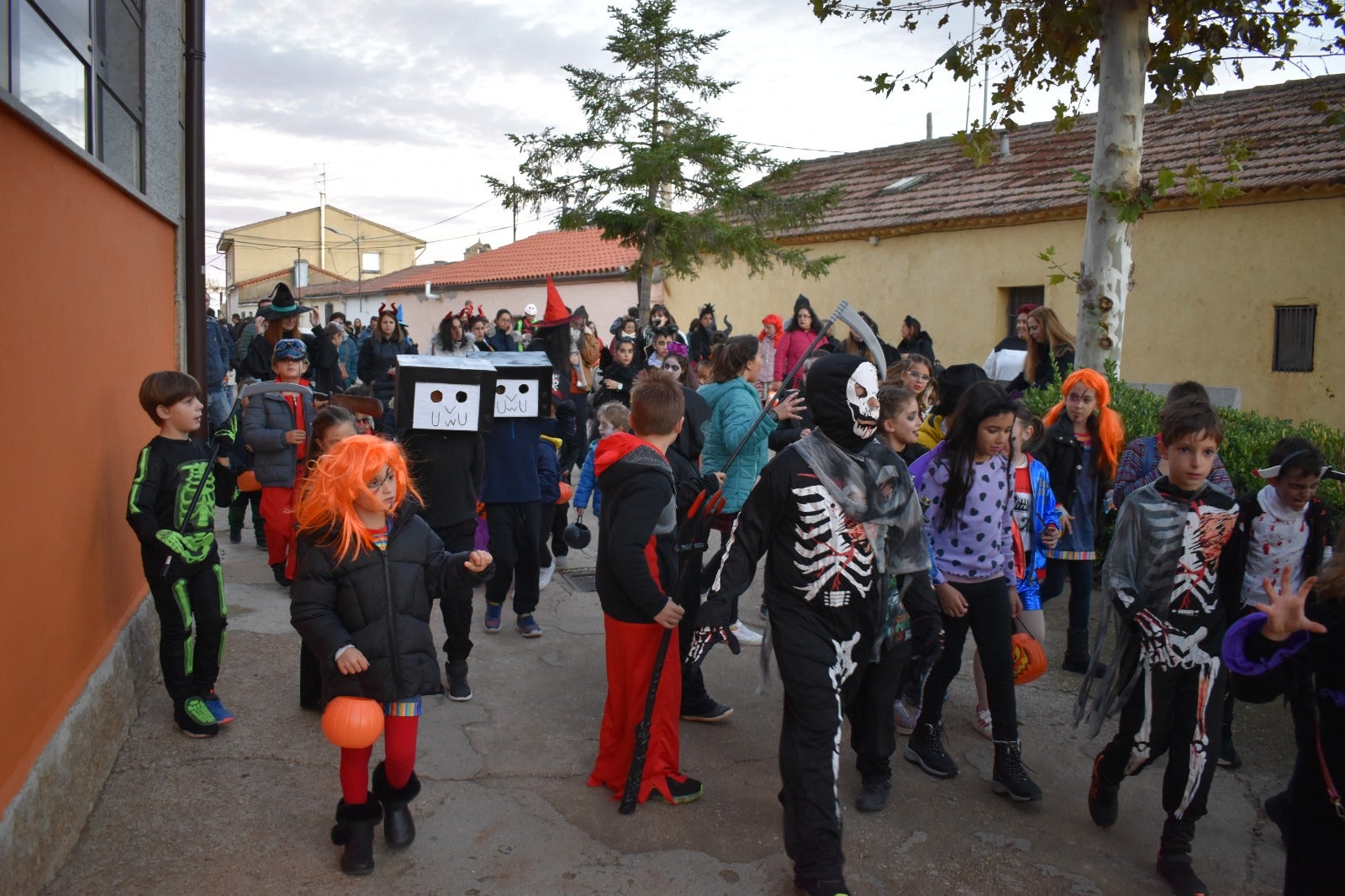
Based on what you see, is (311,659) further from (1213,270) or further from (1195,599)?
(1213,270)

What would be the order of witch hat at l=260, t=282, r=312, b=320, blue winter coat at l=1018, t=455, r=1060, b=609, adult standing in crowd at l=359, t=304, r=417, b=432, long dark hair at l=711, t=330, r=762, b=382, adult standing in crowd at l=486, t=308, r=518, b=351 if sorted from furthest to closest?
adult standing in crowd at l=486, t=308, r=518, b=351
adult standing in crowd at l=359, t=304, r=417, b=432
witch hat at l=260, t=282, r=312, b=320
long dark hair at l=711, t=330, r=762, b=382
blue winter coat at l=1018, t=455, r=1060, b=609

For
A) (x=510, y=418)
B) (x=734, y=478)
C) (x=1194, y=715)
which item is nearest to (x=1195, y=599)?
(x=1194, y=715)

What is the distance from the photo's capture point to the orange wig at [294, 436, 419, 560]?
3.50m

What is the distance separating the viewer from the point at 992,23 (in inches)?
337

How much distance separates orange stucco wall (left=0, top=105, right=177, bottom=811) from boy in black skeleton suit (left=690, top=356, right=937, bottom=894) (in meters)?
2.25

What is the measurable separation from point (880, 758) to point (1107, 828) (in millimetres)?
919

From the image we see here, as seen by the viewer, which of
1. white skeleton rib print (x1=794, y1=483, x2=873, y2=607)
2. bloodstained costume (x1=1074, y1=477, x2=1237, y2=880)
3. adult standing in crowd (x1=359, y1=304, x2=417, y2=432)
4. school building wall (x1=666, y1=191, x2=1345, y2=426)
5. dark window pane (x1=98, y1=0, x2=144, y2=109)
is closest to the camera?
white skeleton rib print (x1=794, y1=483, x2=873, y2=607)

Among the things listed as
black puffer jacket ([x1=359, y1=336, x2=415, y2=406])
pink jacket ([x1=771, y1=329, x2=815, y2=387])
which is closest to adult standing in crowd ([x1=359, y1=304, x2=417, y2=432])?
black puffer jacket ([x1=359, y1=336, x2=415, y2=406])

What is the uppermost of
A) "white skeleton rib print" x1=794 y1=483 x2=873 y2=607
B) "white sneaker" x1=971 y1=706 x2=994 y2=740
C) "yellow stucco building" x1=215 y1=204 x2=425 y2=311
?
"yellow stucco building" x1=215 y1=204 x2=425 y2=311

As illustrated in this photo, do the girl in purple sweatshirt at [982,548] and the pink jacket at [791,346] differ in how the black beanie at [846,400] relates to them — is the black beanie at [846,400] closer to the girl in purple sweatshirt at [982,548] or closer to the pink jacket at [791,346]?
the girl in purple sweatshirt at [982,548]

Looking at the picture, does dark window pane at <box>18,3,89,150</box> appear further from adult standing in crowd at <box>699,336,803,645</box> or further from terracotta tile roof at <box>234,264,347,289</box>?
terracotta tile roof at <box>234,264,347,289</box>

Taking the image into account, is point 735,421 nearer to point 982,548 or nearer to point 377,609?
point 982,548

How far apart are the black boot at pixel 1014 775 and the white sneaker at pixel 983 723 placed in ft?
2.46

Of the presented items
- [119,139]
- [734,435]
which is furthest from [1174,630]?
[119,139]
